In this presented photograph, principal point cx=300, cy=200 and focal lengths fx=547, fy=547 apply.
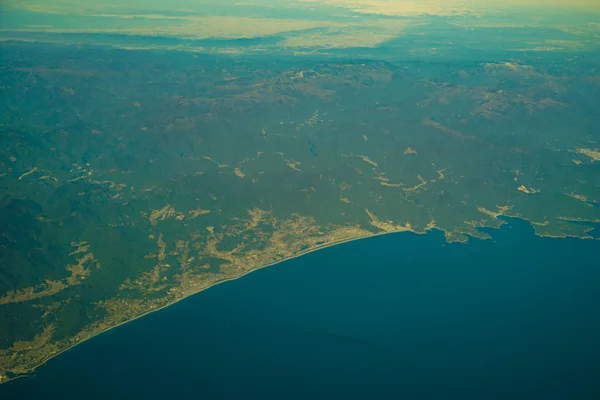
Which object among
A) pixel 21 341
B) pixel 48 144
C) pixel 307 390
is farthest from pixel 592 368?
pixel 48 144

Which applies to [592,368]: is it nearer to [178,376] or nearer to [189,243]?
[178,376]

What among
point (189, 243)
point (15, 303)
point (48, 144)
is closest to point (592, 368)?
point (189, 243)

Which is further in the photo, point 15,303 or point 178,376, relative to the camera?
point 15,303

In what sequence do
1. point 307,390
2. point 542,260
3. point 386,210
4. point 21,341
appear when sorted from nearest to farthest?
point 307,390, point 21,341, point 542,260, point 386,210

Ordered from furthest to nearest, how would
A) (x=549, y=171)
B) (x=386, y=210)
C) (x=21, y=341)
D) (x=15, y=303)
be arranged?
(x=549, y=171), (x=386, y=210), (x=15, y=303), (x=21, y=341)

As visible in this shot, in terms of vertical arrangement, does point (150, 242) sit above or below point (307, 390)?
above

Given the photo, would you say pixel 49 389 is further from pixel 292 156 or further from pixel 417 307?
pixel 292 156

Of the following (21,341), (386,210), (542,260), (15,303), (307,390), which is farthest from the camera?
(386,210)

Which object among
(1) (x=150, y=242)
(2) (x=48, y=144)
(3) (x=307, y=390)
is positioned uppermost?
(2) (x=48, y=144)

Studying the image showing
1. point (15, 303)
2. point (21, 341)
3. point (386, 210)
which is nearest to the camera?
point (21, 341)
